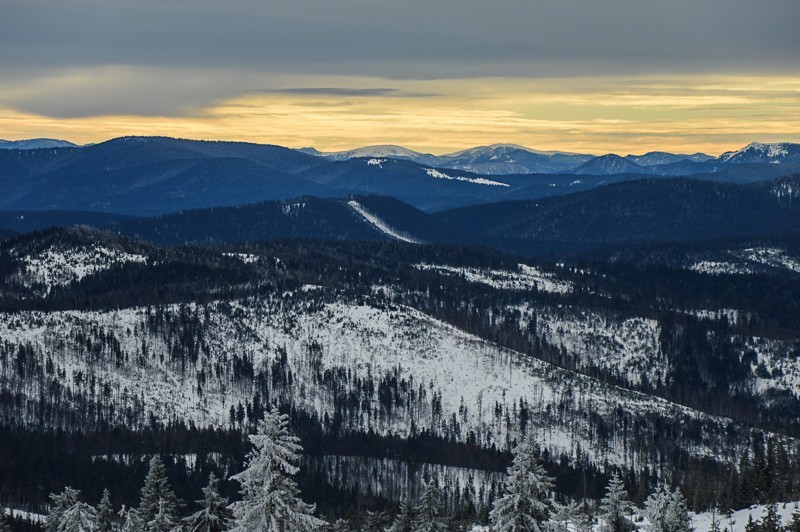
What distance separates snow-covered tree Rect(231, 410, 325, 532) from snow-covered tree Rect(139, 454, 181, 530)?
99.7ft

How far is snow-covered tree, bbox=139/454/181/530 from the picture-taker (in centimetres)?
7050

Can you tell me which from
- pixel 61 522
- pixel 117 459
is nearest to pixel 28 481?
pixel 117 459

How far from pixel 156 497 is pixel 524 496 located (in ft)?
124

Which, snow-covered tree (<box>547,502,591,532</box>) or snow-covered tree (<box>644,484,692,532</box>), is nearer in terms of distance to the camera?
snow-covered tree (<box>547,502,591,532</box>)

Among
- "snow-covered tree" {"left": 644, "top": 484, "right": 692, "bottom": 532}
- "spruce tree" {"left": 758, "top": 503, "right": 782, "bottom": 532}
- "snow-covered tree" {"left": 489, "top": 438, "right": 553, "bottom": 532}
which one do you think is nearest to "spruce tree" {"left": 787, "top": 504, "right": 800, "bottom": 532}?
"spruce tree" {"left": 758, "top": 503, "right": 782, "bottom": 532}

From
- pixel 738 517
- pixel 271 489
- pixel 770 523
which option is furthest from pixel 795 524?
pixel 271 489

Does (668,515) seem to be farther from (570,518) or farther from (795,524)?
(570,518)

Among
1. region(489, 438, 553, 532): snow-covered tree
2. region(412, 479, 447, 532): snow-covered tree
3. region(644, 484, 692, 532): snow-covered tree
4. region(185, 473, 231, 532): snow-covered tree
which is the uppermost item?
region(489, 438, 553, 532): snow-covered tree

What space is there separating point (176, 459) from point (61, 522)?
413ft

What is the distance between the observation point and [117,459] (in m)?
198

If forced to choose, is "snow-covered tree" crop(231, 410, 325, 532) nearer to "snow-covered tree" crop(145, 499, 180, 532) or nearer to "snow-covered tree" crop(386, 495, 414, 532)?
"snow-covered tree" crop(145, 499, 180, 532)

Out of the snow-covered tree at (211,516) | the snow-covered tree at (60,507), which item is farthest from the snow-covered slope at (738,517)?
the snow-covered tree at (211,516)

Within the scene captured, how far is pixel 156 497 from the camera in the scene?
75562 millimetres

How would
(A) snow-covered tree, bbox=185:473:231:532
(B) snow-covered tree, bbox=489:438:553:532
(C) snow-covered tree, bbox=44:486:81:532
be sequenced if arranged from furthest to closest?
(C) snow-covered tree, bbox=44:486:81:532
(A) snow-covered tree, bbox=185:473:231:532
(B) snow-covered tree, bbox=489:438:553:532
